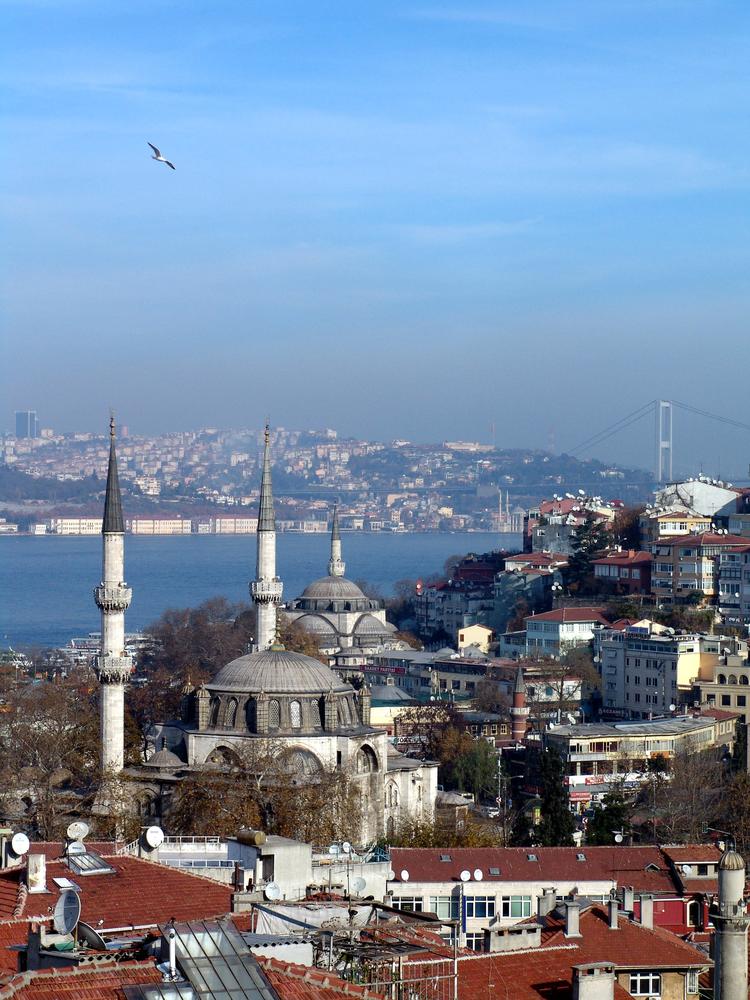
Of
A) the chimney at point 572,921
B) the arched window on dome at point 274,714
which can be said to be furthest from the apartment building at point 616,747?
the chimney at point 572,921

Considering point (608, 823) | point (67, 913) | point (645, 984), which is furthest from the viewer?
point (608, 823)

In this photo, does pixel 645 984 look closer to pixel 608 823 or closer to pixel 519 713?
pixel 608 823

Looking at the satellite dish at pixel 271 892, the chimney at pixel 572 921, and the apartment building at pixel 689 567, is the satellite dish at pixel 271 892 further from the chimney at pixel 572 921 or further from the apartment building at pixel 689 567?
the apartment building at pixel 689 567

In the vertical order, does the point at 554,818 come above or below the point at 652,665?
below

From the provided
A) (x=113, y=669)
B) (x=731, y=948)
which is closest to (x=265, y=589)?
(x=113, y=669)

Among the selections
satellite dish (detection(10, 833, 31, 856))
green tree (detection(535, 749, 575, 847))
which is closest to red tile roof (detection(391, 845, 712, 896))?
green tree (detection(535, 749, 575, 847))

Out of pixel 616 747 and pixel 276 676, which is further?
pixel 616 747

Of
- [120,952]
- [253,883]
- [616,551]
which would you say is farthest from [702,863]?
[616,551]
